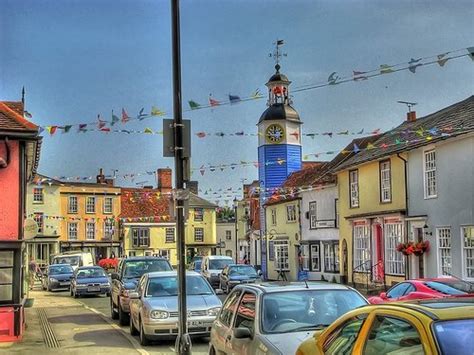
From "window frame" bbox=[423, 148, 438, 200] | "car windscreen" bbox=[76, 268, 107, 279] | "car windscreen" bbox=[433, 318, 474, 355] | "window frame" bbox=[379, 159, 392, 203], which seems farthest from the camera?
"car windscreen" bbox=[76, 268, 107, 279]

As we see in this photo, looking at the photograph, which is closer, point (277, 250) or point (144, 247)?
point (277, 250)

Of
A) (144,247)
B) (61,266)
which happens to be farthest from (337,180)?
(144,247)

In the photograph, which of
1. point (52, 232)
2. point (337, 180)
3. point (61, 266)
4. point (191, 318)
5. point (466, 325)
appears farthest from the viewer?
point (52, 232)

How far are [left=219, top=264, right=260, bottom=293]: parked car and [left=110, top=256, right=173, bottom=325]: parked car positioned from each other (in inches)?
350

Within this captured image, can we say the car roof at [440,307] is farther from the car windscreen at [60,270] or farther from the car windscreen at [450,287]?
the car windscreen at [60,270]

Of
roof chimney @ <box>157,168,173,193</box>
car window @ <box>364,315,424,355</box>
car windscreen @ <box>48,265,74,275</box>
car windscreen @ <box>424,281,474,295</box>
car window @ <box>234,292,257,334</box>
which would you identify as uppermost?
roof chimney @ <box>157,168,173,193</box>

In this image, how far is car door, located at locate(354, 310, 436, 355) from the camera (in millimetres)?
4447

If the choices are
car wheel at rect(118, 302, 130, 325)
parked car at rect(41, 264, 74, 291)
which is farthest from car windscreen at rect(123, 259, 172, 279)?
parked car at rect(41, 264, 74, 291)

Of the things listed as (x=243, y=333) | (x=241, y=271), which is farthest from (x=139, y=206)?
(x=243, y=333)

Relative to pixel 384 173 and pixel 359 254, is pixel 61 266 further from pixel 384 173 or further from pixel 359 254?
pixel 384 173

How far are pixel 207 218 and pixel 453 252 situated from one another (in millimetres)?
51855

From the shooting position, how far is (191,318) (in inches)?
529

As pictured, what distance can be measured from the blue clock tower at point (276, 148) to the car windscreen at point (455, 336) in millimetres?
45540

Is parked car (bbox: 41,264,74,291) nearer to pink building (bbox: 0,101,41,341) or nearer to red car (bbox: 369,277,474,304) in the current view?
pink building (bbox: 0,101,41,341)
